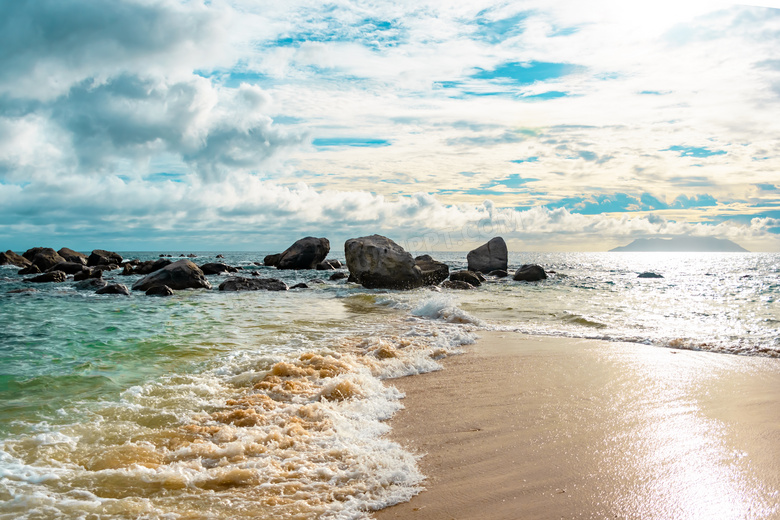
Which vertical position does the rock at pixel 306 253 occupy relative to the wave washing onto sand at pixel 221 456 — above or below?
above

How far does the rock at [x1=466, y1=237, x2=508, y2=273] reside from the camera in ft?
115

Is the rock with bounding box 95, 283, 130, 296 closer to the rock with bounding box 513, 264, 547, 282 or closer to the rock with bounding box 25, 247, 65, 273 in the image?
the rock with bounding box 25, 247, 65, 273

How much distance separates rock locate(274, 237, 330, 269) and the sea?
25912 millimetres

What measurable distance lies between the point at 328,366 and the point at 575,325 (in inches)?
293

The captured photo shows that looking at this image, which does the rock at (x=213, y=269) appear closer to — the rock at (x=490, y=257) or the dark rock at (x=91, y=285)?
the dark rock at (x=91, y=285)

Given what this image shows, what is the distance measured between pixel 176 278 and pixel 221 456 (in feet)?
62.1

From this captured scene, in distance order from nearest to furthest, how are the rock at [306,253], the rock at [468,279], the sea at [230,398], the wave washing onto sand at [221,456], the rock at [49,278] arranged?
the wave washing onto sand at [221,456], the sea at [230,398], the rock at [49,278], the rock at [468,279], the rock at [306,253]

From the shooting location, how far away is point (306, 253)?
39562 millimetres

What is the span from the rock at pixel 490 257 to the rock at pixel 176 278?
2086 centimetres

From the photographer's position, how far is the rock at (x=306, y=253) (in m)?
39.6

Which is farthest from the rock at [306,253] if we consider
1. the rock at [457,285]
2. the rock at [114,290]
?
the rock at [114,290]

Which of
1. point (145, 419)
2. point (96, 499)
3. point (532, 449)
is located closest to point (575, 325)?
point (532, 449)

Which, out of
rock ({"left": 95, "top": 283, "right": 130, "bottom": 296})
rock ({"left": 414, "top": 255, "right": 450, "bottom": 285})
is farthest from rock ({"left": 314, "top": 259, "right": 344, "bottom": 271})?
rock ({"left": 95, "top": 283, "right": 130, "bottom": 296})

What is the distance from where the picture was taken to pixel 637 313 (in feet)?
44.7
